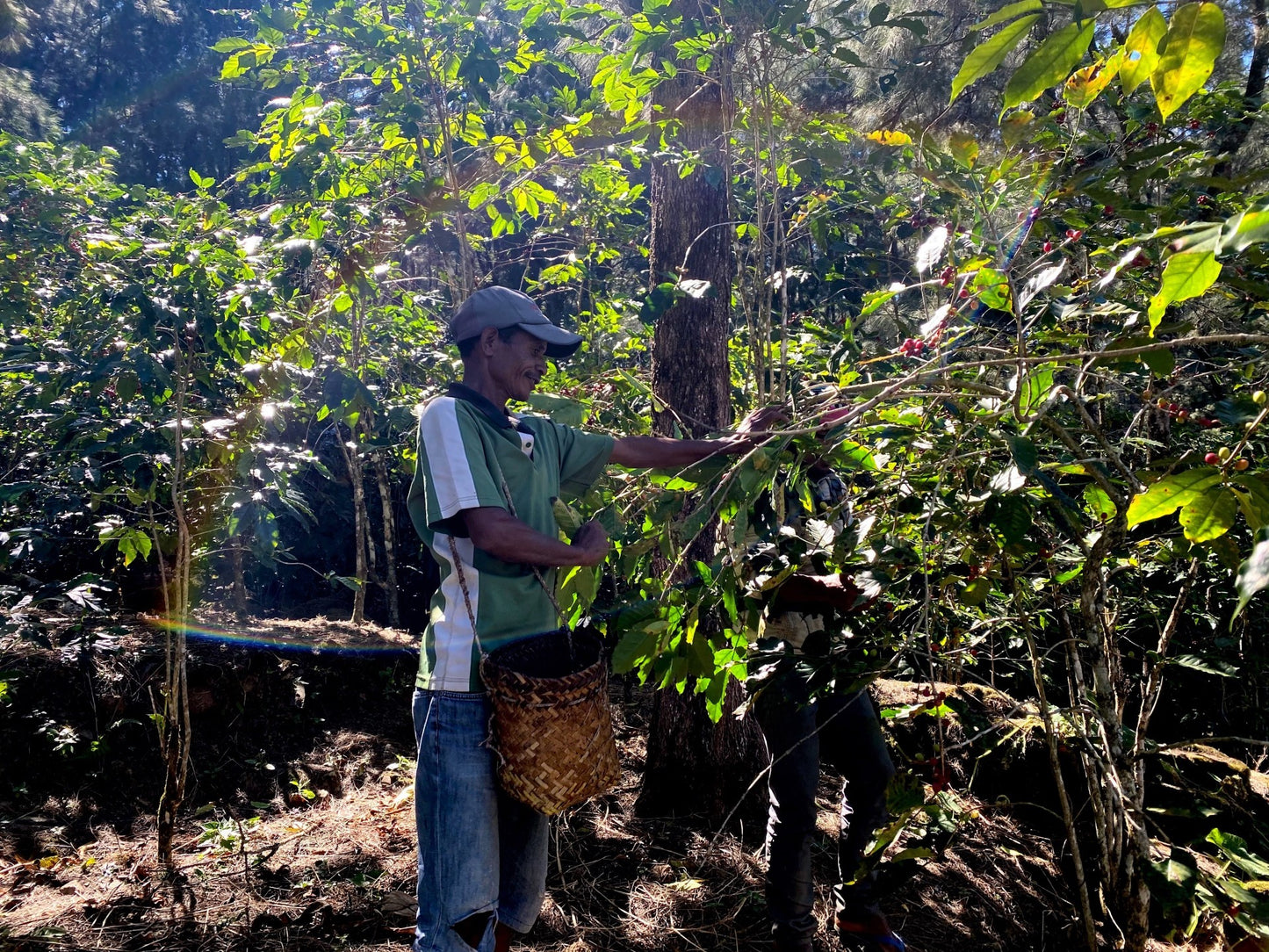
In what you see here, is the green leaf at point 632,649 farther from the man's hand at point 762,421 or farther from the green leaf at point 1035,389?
the green leaf at point 1035,389

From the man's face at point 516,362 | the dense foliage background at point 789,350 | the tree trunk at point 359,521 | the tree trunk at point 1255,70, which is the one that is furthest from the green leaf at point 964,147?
the tree trunk at point 359,521

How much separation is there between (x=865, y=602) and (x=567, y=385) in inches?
71.4

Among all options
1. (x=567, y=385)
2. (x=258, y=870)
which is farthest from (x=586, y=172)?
(x=258, y=870)

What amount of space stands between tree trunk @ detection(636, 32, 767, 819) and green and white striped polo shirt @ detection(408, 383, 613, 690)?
Result: 55.9 inches

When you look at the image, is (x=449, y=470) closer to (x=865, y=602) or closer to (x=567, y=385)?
(x=865, y=602)

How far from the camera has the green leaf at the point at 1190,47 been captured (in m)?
0.93

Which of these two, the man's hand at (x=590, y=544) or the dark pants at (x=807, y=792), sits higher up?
the man's hand at (x=590, y=544)

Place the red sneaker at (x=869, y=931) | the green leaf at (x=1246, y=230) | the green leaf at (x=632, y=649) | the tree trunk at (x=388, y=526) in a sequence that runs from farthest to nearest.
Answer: the tree trunk at (x=388, y=526) < the red sneaker at (x=869, y=931) < the green leaf at (x=632, y=649) < the green leaf at (x=1246, y=230)

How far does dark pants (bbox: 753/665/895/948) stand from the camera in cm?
227

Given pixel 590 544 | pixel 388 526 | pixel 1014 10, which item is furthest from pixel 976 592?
pixel 388 526

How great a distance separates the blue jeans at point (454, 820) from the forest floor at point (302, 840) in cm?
83

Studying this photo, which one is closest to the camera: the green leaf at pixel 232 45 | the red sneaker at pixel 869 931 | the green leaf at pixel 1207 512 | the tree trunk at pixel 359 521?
the green leaf at pixel 1207 512

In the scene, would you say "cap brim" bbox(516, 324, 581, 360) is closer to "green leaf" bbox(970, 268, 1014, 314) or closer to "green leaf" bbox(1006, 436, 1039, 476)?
"green leaf" bbox(970, 268, 1014, 314)

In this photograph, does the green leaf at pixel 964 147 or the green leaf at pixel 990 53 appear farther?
the green leaf at pixel 964 147
